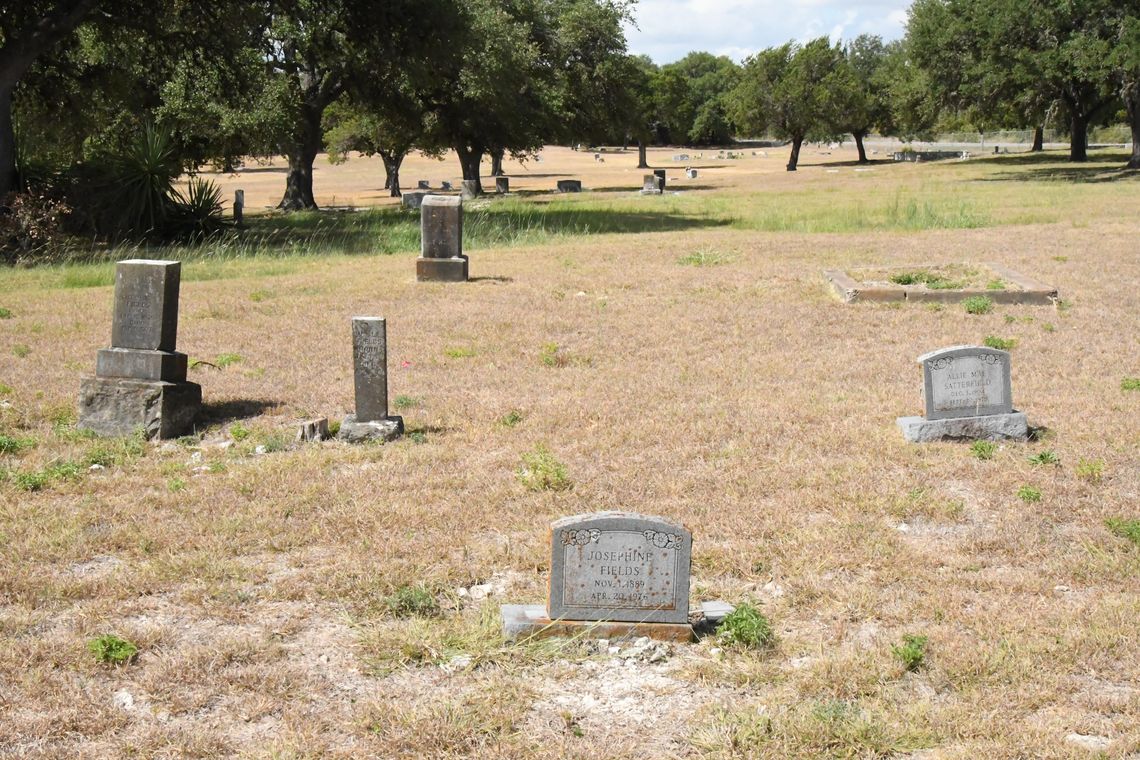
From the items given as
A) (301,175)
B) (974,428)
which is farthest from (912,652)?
(301,175)

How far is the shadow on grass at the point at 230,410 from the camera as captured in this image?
346 inches

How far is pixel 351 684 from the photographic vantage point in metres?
4.51

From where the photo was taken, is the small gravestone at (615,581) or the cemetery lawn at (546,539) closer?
the cemetery lawn at (546,539)

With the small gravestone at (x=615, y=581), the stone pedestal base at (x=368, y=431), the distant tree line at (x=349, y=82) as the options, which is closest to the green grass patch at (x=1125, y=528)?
the small gravestone at (x=615, y=581)

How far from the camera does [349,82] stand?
98.2ft

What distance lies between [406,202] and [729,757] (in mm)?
35034

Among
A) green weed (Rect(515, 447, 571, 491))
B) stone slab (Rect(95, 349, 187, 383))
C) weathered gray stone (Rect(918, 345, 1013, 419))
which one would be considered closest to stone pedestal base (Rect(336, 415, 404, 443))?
green weed (Rect(515, 447, 571, 491))

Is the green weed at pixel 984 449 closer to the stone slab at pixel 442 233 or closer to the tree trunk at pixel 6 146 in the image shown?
the stone slab at pixel 442 233

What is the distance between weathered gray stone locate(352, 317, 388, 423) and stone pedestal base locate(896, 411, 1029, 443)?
3.65 m

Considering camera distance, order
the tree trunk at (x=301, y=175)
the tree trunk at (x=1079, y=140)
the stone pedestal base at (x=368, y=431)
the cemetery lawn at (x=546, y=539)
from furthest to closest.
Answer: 1. the tree trunk at (x=1079, y=140)
2. the tree trunk at (x=301, y=175)
3. the stone pedestal base at (x=368, y=431)
4. the cemetery lawn at (x=546, y=539)

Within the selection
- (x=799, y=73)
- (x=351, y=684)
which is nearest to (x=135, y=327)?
(x=351, y=684)

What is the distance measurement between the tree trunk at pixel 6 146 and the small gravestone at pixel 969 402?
1729cm

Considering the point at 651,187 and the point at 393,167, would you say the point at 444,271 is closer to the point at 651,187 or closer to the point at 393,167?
the point at 651,187

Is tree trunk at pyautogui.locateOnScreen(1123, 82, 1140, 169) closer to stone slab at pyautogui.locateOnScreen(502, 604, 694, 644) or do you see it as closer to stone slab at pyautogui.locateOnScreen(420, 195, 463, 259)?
stone slab at pyautogui.locateOnScreen(420, 195, 463, 259)
